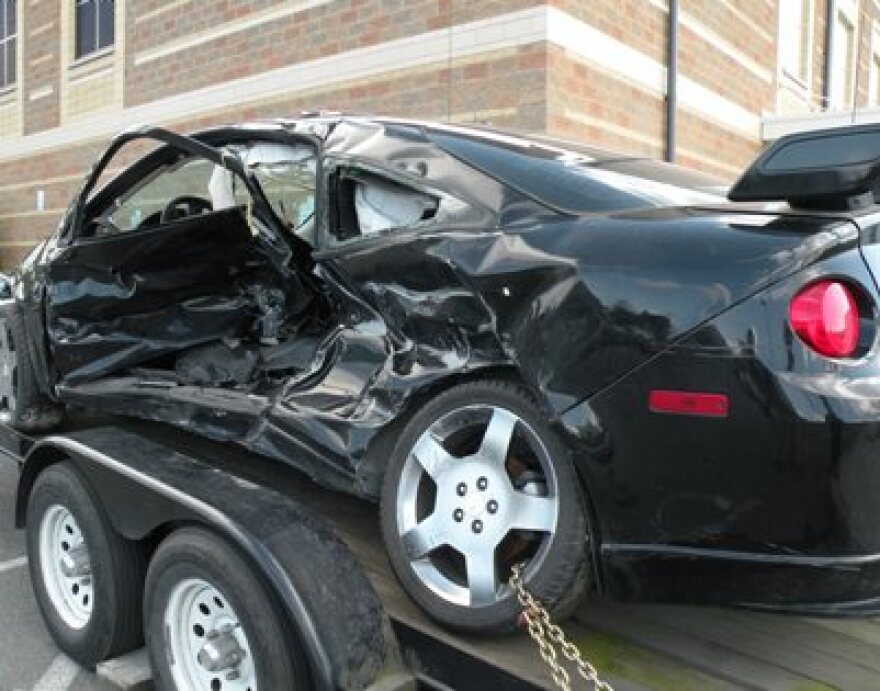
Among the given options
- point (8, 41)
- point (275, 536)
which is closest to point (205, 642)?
point (275, 536)

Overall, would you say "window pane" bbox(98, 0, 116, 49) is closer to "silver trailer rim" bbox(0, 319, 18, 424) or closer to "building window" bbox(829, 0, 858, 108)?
"silver trailer rim" bbox(0, 319, 18, 424)

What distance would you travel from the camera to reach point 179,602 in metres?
2.72

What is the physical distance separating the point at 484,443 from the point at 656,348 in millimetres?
546

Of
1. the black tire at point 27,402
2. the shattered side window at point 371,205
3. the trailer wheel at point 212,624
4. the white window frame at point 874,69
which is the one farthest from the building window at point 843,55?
the trailer wheel at point 212,624

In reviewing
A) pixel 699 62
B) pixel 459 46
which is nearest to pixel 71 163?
pixel 459 46

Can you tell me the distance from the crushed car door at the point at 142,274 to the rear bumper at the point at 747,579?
2.45 meters

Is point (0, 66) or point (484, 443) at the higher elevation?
point (0, 66)

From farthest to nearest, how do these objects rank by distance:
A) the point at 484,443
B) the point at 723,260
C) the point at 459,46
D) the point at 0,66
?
the point at 0,66
the point at 459,46
the point at 484,443
the point at 723,260

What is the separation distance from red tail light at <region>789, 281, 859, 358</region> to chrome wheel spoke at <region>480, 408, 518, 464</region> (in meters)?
0.75

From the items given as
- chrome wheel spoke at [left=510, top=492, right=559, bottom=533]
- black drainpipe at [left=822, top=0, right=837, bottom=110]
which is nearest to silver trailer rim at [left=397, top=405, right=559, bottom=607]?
chrome wheel spoke at [left=510, top=492, right=559, bottom=533]

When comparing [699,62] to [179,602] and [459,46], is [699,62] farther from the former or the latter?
[179,602]

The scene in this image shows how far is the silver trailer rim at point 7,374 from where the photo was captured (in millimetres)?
4500

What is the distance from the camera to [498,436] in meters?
2.40

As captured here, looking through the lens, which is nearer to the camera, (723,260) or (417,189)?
(723,260)
